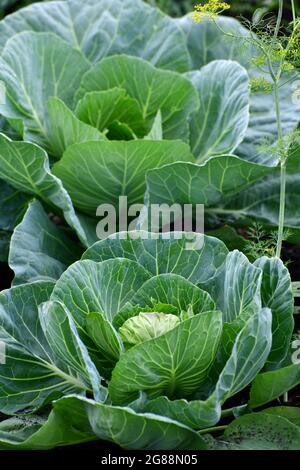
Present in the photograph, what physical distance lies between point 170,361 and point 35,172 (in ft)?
3.06

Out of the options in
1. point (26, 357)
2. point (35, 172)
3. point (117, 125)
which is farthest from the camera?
point (117, 125)

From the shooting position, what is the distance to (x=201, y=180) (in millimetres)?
2502

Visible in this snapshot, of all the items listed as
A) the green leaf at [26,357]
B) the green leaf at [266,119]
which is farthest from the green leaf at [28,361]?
the green leaf at [266,119]

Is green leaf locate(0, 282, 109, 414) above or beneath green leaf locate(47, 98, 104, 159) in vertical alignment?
beneath

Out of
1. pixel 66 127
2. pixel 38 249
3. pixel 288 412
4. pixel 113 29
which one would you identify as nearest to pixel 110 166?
pixel 66 127

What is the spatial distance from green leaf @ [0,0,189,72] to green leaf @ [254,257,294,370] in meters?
1.35

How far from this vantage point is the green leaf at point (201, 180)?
8.02ft

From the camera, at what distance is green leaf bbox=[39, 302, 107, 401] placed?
1798 millimetres

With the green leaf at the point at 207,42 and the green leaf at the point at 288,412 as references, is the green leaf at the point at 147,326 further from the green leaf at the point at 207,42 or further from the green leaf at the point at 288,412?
the green leaf at the point at 207,42

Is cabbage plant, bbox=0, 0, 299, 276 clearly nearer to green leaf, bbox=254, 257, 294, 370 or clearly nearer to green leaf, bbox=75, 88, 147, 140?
green leaf, bbox=75, 88, 147, 140

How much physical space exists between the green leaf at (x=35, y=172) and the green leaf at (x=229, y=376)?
824mm

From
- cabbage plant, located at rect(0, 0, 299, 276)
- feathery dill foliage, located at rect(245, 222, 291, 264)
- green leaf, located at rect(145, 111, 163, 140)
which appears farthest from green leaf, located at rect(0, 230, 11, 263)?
feathery dill foliage, located at rect(245, 222, 291, 264)

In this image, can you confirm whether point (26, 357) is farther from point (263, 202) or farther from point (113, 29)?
point (113, 29)
